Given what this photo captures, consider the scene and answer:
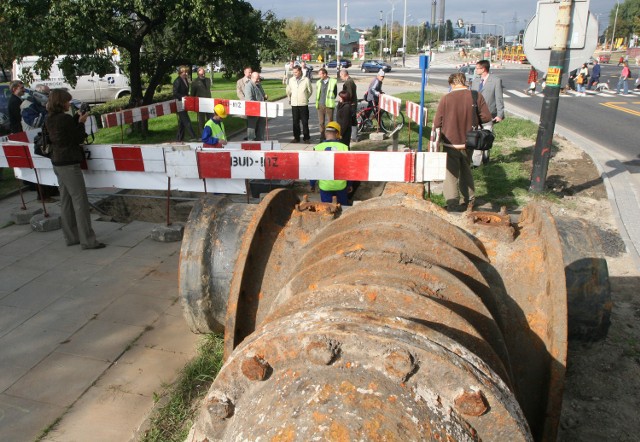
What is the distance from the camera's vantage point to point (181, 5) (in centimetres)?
1120

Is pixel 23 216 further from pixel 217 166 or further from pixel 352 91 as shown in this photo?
pixel 352 91

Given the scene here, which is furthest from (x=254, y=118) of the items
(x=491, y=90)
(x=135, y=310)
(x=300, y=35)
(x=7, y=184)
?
(x=300, y=35)

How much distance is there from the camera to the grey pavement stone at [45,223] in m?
6.86

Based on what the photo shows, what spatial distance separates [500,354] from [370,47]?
10807 cm

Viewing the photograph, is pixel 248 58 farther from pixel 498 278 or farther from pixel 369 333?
pixel 369 333

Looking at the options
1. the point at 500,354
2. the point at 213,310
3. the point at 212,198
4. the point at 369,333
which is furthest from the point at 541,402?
the point at 212,198

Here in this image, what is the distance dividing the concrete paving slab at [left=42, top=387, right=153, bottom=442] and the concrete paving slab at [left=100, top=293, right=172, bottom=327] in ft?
3.12

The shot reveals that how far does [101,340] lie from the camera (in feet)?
14.2

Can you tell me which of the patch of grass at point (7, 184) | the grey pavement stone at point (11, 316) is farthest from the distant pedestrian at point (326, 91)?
the grey pavement stone at point (11, 316)

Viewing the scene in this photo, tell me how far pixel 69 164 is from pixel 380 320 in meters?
5.43

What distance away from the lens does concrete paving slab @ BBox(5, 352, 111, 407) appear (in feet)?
12.1

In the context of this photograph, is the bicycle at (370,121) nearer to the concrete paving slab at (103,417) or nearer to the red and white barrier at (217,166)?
the red and white barrier at (217,166)

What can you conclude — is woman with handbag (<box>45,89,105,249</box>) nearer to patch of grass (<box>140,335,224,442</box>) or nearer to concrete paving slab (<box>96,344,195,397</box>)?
concrete paving slab (<box>96,344,195,397</box>)

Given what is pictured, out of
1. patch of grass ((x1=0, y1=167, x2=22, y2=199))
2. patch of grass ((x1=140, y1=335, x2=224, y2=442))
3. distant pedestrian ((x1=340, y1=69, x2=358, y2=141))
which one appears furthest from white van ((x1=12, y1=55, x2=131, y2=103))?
patch of grass ((x1=140, y1=335, x2=224, y2=442))
